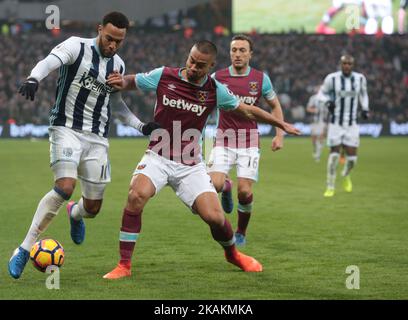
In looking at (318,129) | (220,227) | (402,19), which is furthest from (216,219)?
(402,19)

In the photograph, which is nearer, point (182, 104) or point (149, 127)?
point (149, 127)

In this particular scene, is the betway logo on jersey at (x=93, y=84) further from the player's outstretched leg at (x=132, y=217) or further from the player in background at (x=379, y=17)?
the player in background at (x=379, y=17)

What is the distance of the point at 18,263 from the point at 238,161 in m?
3.63

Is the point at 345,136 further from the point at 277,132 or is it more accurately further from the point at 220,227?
the point at 220,227

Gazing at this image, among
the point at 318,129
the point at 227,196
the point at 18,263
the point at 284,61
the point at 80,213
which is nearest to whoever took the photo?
the point at 18,263

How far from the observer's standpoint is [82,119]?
8391 millimetres

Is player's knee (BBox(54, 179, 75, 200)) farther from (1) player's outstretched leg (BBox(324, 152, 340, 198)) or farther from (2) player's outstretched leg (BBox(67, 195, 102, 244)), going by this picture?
(1) player's outstretched leg (BBox(324, 152, 340, 198))

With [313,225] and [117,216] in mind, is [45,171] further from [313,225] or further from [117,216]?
[313,225]

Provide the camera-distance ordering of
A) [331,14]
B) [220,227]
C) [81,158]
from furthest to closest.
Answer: [331,14]
[81,158]
[220,227]

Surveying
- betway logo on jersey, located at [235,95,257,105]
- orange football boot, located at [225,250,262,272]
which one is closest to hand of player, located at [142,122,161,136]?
orange football boot, located at [225,250,262,272]

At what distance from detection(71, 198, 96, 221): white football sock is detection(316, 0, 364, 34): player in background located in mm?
33120

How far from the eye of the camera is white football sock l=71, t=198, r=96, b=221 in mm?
9039

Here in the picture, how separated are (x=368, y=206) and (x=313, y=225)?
2.68m

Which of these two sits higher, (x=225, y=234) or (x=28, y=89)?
(x=28, y=89)
